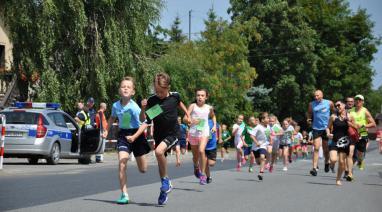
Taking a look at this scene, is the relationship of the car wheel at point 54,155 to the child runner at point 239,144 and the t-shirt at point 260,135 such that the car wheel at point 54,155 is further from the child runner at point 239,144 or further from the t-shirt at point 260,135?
the t-shirt at point 260,135

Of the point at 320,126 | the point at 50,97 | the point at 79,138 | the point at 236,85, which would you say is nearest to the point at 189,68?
the point at 236,85

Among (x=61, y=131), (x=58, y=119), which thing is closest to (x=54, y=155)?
(x=61, y=131)

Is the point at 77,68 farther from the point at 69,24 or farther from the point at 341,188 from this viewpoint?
the point at 341,188

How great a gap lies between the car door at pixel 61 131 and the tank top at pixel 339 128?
778 centimetres

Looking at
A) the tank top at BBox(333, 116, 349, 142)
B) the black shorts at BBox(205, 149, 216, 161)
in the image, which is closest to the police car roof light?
the black shorts at BBox(205, 149, 216, 161)

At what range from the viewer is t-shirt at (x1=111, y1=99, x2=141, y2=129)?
Result: 10773 millimetres

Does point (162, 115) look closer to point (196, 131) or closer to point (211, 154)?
point (196, 131)

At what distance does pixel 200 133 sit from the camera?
14.2m

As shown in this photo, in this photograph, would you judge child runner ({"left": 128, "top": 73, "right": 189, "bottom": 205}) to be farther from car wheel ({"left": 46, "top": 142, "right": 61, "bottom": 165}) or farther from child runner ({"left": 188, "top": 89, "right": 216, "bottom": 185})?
car wheel ({"left": 46, "top": 142, "right": 61, "bottom": 165})

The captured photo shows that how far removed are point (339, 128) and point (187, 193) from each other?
447 cm

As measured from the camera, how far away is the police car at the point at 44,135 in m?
20.2

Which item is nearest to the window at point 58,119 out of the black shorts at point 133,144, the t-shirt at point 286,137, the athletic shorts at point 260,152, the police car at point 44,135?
the police car at point 44,135

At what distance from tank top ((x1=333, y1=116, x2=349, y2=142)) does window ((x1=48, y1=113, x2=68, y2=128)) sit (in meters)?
8.10

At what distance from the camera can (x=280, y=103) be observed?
61406mm
